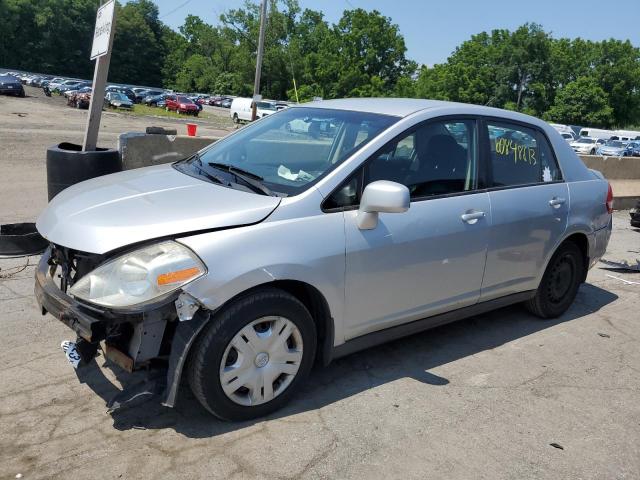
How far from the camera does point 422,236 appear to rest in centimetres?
372

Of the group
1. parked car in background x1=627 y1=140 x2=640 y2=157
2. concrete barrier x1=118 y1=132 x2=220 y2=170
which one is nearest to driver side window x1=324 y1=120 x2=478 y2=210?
concrete barrier x1=118 y1=132 x2=220 y2=170

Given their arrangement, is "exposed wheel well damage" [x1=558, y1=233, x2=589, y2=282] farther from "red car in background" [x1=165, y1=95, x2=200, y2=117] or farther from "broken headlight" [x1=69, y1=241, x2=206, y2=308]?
"red car in background" [x1=165, y1=95, x2=200, y2=117]

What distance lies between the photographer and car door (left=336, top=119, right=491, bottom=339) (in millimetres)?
3498

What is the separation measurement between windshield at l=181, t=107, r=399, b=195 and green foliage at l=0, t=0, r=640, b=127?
8179 centimetres

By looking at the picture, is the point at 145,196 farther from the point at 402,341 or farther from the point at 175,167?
the point at 402,341

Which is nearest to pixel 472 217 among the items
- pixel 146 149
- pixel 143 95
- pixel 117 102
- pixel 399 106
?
pixel 399 106

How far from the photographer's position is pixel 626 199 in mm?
12758

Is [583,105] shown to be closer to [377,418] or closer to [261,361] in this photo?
[377,418]

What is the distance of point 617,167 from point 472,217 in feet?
40.8

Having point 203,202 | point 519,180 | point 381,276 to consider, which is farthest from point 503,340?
point 203,202

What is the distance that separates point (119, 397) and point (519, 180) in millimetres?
3208

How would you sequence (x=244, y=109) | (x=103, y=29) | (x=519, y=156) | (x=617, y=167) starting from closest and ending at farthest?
1. (x=519, y=156)
2. (x=103, y=29)
3. (x=617, y=167)
4. (x=244, y=109)

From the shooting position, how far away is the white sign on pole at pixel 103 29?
22.1 feet

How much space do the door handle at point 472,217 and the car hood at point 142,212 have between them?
139 centimetres
